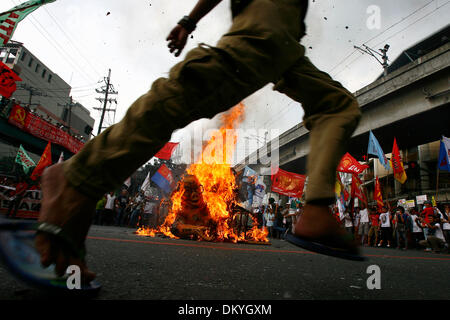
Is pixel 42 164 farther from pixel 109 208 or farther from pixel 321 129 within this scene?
pixel 321 129

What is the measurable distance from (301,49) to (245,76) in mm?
361

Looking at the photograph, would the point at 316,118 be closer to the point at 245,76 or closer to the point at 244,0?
the point at 245,76

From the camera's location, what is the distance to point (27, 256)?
786 mm

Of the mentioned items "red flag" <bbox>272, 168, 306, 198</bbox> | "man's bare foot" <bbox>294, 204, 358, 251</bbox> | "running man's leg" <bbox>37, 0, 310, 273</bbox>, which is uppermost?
"red flag" <bbox>272, 168, 306, 198</bbox>

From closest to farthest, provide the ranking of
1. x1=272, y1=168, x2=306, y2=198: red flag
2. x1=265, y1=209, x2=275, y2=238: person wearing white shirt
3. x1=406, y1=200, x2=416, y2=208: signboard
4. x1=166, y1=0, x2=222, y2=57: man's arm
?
x1=166, y1=0, x2=222, y2=57: man's arm
x1=265, y1=209, x2=275, y2=238: person wearing white shirt
x1=272, y1=168, x2=306, y2=198: red flag
x1=406, y1=200, x2=416, y2=208: signboard

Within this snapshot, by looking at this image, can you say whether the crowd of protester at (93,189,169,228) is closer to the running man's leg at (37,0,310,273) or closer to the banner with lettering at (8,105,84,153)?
the banner with lettering at (8,105,84,153)

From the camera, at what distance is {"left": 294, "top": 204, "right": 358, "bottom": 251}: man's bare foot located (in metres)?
1.11

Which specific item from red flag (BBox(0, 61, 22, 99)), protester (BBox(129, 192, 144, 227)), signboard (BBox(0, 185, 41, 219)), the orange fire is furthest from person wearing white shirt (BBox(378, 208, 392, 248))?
red flag (BBox(0, 61, 22, 99))

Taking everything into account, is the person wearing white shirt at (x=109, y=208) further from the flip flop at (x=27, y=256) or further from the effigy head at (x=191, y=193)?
the flip flop at (x=27, y=256)

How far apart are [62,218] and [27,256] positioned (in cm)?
17

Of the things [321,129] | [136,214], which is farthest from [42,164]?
[321,129]

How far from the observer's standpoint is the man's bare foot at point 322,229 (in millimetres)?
1113

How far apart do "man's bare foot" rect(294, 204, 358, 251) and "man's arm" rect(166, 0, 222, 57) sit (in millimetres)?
A: 954
